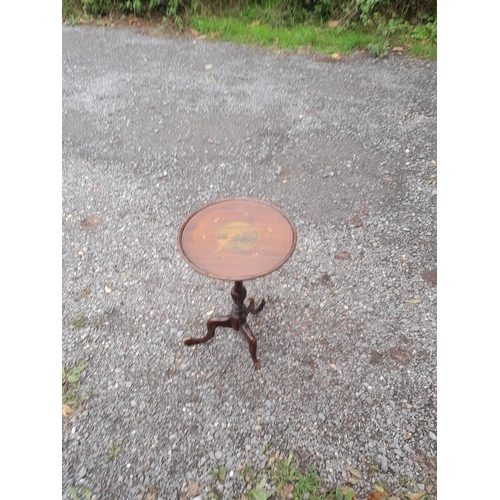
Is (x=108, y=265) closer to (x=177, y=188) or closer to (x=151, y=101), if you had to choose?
(x=177, y=188)

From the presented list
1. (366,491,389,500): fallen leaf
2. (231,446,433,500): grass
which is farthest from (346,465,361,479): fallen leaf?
(366,491,389,500): fallen leaf

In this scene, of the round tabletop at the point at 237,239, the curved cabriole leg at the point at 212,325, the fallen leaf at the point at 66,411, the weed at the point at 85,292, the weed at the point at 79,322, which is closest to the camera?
the round tabletop at the point at 237,239

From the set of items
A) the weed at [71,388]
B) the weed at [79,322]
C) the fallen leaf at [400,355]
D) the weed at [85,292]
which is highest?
the fallen leaf at [400,355]

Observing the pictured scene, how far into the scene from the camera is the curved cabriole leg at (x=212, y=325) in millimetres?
2811

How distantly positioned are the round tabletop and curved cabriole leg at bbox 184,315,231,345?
68cm

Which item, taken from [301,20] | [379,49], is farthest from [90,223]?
[301,20]

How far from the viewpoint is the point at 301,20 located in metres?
6.67

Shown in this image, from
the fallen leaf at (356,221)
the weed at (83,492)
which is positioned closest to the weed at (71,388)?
the weed at (83,492)

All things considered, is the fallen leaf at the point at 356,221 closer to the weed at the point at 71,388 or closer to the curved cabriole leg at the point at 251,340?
the curved cabriole leg at the point at 251,340

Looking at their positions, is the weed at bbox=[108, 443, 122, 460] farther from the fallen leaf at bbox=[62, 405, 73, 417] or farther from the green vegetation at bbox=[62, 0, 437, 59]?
the green vegetation at bbox=[62, 0, 437, 59]

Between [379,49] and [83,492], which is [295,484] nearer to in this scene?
[83,492]

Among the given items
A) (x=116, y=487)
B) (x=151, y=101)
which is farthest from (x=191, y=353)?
(x=151, y=101)

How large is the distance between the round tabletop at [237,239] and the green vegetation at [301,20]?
14.9 ft

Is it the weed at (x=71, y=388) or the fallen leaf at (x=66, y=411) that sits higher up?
the weed at (x=71, y=388)
